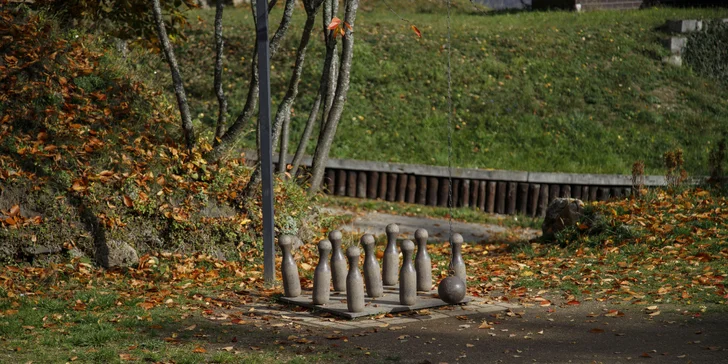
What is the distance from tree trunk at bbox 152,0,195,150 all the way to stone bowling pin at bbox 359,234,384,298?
3724 millimetres

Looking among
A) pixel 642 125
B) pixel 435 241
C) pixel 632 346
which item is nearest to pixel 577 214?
pixel 435 241

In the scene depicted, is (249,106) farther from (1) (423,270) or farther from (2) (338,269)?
(1) (423,270)

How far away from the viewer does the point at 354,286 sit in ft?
23.3

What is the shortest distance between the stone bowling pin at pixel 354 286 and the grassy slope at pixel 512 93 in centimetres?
912

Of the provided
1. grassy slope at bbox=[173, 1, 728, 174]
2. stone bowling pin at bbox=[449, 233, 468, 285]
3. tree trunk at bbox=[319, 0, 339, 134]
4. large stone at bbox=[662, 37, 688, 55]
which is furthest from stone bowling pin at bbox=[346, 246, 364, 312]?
large stone at bbox=[662, 37, 688, 55]

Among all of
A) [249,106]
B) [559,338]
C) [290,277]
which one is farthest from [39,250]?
A: [559,338]

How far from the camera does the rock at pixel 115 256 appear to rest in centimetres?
919

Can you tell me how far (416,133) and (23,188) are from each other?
999cm

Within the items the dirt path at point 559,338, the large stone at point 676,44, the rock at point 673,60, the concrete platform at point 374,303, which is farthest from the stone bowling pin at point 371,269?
the large stone at point 676,44

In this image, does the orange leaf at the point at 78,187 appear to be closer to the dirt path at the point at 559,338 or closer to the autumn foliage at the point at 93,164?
the autumn foliage at the point at 93,164

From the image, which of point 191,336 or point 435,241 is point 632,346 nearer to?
point 191,336

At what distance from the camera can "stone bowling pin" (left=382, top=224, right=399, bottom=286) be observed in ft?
25.3

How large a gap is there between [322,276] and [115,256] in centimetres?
298

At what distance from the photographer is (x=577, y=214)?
11438mm
